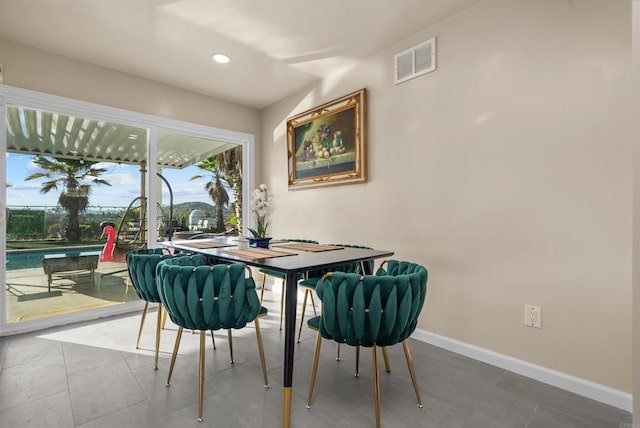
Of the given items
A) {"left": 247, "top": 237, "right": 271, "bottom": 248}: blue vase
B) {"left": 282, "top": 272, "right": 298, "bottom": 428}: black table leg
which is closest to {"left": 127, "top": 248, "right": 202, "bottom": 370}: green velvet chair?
{"left": 247, "top": 237, "right": 271, "bottom": 248}: blue vase

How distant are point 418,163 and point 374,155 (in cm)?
49

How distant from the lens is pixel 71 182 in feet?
10.3

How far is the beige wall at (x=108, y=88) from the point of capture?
2748 millimetres

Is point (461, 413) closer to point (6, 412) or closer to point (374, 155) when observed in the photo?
point (374, 155)

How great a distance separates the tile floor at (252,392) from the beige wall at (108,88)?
2292 mm

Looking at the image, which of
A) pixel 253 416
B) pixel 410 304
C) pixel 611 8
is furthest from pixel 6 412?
pixel 611 8

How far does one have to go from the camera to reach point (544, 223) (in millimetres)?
1927

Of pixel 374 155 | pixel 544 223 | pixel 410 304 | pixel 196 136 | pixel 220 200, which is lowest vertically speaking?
pixel 410 304

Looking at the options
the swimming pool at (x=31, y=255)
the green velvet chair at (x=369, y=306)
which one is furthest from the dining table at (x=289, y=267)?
the swimming pool at (x=31, y=255)

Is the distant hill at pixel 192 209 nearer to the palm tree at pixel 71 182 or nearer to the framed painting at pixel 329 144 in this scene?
the palm tree at pixel 71 182

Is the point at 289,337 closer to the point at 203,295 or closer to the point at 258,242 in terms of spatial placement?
the point at 203,295

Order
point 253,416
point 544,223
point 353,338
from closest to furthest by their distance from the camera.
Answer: point 353,338 < point 253,416 < point 544,223

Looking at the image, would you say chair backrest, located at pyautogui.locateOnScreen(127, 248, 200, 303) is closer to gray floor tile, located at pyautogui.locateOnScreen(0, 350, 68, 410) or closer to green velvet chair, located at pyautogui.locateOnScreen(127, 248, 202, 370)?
green velvet chair, located at pyautogui.locateOnScreen(127, 248, 202, 370)

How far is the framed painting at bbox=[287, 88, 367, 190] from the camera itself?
304 cm
